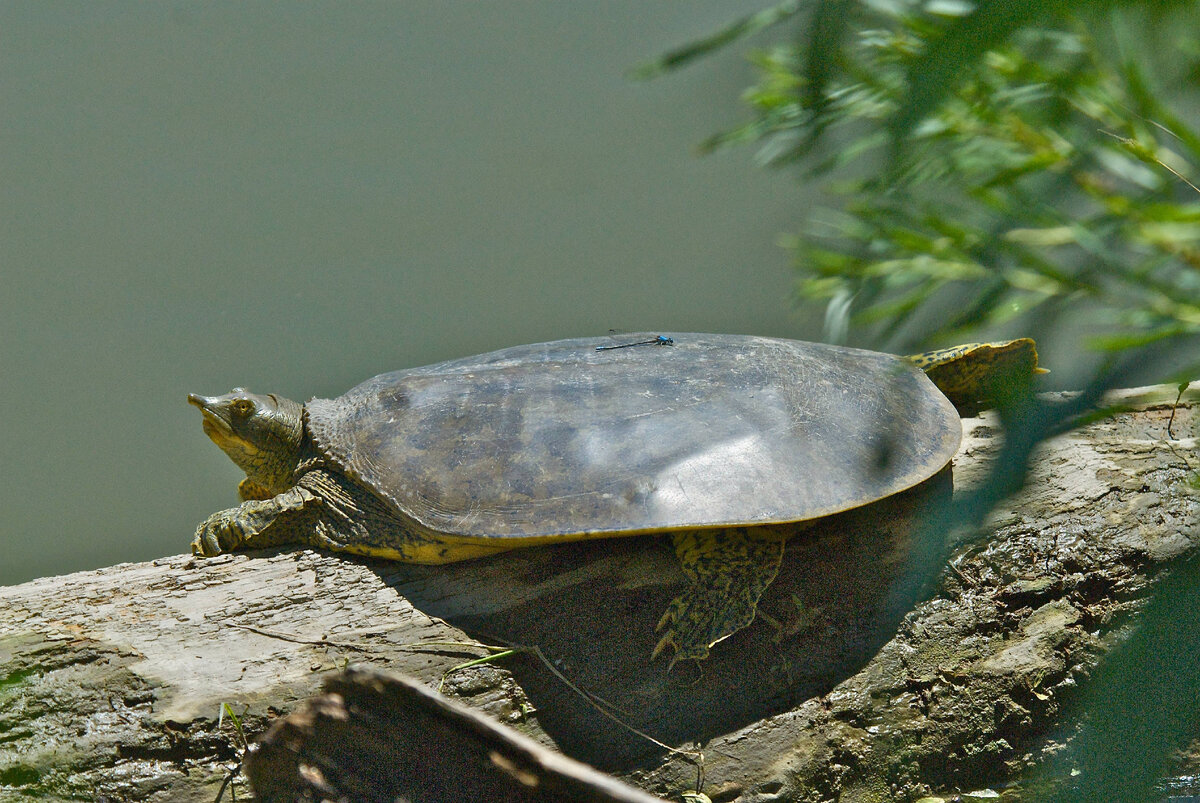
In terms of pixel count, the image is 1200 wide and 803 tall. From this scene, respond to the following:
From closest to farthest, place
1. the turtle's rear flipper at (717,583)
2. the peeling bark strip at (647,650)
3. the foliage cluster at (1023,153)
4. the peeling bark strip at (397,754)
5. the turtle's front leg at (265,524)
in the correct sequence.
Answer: the foliage cluster at (1023,153) → the peeling bark strip at (397,754) → the peeling bark strip at (647,650) → the turtle's rear flipper at (717,583) → the turtle's front leg at (265,524)

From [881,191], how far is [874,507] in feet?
5.15

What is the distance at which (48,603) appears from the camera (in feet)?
6.32

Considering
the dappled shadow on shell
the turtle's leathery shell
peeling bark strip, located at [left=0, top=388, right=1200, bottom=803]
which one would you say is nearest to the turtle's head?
the turtle's leathery shell

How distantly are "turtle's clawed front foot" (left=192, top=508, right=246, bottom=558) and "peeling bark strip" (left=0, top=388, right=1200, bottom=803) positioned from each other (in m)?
0.09

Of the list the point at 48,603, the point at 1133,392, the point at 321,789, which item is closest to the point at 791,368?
the point at 1133,392

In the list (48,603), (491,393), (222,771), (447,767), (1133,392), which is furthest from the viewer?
(1133,392)

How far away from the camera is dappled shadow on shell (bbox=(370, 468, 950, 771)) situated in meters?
1.73

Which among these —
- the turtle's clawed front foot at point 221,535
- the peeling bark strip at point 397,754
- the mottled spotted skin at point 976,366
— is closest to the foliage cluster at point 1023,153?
the peeling bark strip at point 397,754

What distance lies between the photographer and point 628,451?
189 cm

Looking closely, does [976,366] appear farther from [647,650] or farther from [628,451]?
[647,650]

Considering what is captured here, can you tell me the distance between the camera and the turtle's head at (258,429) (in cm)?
236

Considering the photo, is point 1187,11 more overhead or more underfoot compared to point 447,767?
more overhead

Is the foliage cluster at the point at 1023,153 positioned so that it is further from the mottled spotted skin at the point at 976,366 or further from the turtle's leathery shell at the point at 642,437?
the mottled spotted skin at the point at 976,366

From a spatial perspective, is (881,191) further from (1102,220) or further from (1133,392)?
(1133,392)
